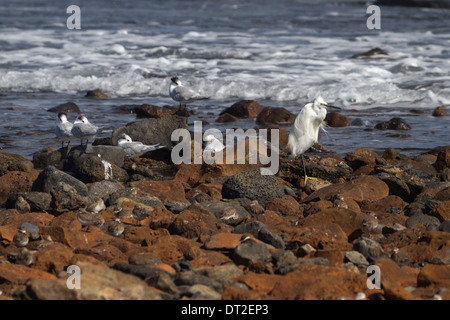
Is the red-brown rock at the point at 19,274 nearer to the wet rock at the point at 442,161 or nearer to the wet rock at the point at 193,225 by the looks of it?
the wet rock at the point at 193,225

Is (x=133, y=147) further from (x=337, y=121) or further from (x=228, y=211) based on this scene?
(x=337, y=121)

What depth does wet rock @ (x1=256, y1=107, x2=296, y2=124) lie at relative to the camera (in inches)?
447

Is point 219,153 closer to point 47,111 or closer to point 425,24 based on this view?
point 47,111

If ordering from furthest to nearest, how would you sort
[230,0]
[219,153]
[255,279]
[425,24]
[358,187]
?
[230,0]
[425,24]
[219,153]
[358,187]
[255,279]

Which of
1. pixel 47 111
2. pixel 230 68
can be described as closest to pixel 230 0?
pixel 230 68

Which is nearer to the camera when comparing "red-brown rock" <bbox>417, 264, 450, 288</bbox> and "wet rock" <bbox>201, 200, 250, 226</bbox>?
"red-brown rock" <bbox>417, 264, 450, 288</bbox>

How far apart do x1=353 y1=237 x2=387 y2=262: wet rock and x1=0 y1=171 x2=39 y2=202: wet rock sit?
371 centimetres

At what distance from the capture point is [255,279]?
170 inches

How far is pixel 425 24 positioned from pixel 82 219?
67.7 ft

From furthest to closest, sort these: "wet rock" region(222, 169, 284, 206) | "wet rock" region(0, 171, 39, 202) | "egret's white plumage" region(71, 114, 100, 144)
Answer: "egret's white plumage" region(71, 114, 100, 144), "wet rock" region(0, 171, 39, 202), "wet rock" region(222, 169, 284, 206)

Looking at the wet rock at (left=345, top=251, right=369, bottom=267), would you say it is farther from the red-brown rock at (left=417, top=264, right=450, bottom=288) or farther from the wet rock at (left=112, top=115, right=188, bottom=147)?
the wet rock at (left=112, top=115, right=188, bottom=147)

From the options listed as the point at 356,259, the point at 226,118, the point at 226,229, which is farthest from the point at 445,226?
the point at 226,118

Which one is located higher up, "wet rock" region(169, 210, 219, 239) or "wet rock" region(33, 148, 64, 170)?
"wet rock" region(169, 210, 219, 239)

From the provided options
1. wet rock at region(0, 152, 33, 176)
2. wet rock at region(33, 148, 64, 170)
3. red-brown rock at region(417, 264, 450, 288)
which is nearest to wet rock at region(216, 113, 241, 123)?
wet rock at region(33, 148, 64, 170)
